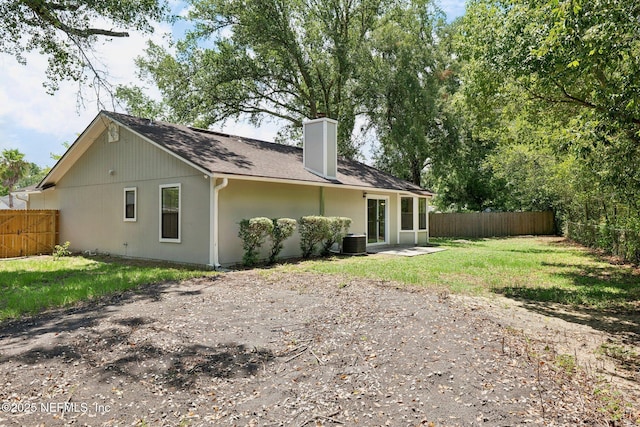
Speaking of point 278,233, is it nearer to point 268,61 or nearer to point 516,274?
point 516,274

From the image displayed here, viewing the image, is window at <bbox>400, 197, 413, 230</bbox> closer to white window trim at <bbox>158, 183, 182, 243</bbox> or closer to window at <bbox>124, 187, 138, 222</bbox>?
white window trim at <bbox>158, 183, 182, 243</bbox>

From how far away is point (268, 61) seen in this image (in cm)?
2158

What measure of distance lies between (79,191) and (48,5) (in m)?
6.60

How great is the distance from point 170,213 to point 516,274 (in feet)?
29.7

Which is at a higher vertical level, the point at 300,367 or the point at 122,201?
the point at 122,201

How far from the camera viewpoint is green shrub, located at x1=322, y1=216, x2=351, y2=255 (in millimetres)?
12805

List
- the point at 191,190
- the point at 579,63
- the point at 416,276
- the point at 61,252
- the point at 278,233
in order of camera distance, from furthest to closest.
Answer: the point at 61,252 < the point at 278,233 < the point at 191,190 < the point at 416,276 < the point at 579,63

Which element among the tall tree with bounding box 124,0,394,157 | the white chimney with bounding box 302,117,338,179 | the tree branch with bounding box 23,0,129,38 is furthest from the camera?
the tall tree with bounding box 124,0,394,157

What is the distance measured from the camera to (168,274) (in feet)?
29.5

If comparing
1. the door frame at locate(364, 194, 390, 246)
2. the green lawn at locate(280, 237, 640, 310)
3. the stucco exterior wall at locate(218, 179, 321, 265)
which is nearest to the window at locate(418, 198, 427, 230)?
the door frame at locate(364, 194, 390, 246)

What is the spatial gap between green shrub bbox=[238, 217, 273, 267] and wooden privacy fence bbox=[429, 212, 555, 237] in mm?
16737

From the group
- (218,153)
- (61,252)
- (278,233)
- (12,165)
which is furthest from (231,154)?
(12,165)

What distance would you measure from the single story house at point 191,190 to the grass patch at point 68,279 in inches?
42.2

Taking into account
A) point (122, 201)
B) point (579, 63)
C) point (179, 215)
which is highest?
point (579, 63)
